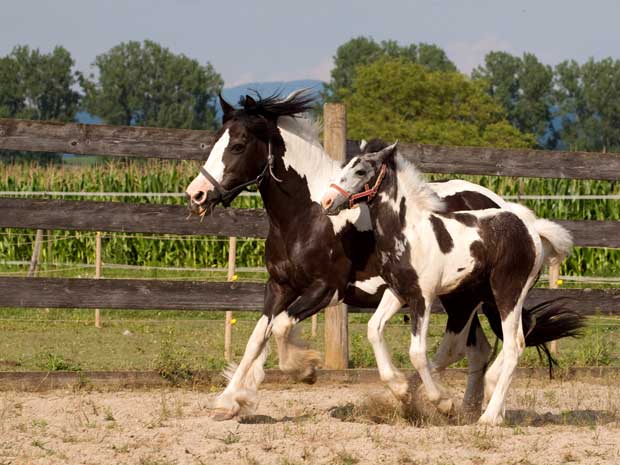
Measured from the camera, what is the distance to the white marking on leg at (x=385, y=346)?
6.00 metres

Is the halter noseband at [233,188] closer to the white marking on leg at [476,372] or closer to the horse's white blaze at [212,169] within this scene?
the horse's white blaze at [212,169]

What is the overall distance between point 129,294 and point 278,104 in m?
2.13

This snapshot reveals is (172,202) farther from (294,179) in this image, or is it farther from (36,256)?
(294,179)

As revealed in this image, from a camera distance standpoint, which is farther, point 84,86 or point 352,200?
point 84,86

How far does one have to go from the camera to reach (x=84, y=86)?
86.9 m

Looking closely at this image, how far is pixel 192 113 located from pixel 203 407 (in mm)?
79441

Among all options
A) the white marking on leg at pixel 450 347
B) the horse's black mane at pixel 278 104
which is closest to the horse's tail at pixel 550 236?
the white marking on leg at pixel 450 347

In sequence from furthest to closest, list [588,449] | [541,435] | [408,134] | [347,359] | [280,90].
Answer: [408,134]
[347,359]
[280,90]
[541,435]
[588,449]

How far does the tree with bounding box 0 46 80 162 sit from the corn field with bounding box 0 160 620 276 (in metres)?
63.2

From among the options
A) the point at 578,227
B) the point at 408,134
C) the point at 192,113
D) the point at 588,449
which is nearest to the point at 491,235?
the point at 588,449

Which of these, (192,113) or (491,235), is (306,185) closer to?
(491,235)

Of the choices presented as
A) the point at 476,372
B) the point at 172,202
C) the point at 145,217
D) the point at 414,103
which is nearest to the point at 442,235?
the point at 476,372

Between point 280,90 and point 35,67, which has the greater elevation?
point 35,67

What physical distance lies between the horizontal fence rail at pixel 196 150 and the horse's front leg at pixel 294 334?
1.40m
